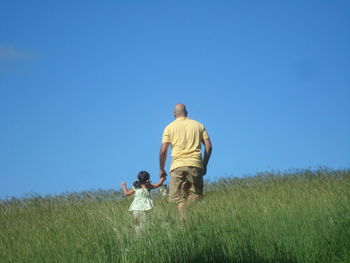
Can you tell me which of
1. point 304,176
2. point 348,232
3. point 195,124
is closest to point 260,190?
point 304,176

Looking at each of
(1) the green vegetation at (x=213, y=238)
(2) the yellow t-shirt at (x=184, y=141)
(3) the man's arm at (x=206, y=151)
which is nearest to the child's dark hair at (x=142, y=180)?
(2) the yellow t-shirt at (x=184, y=141)

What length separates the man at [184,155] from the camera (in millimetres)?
9672

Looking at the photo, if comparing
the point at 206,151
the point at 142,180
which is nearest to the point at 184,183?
the point at 206,151

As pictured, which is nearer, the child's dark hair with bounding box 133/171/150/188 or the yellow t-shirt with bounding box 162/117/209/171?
the child's dark hair with bounding box 133/171/150/188

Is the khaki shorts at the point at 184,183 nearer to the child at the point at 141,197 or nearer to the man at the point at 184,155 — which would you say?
the man at the point at 184,155

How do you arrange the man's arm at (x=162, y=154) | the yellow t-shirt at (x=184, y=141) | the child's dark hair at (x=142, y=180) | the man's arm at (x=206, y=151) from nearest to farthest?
the child's dark hair at (x=142, y=180), the yellow t-shirt at (x=184, y=141), the man's arm at (x=162, y=154), the man's arm at (x=206, y=151)

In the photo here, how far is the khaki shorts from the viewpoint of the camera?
31.8 ft

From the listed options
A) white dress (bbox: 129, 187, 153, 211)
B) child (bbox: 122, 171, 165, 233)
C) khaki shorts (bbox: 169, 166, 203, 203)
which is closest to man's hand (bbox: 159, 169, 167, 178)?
khaki shorts (bbox: 169, 166, 203, 203)

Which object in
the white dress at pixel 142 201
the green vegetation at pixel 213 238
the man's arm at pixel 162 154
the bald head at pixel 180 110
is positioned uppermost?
the bald head at pixel 180 110

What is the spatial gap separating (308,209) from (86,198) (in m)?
7.78

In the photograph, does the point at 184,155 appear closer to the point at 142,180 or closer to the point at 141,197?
the point at 142,180

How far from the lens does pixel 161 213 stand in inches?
280

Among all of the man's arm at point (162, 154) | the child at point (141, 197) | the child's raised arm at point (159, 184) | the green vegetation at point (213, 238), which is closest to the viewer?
the green vegetation at point (213, 238)

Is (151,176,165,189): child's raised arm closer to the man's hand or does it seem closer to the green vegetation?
the man's hand
